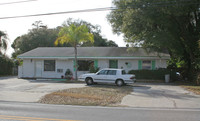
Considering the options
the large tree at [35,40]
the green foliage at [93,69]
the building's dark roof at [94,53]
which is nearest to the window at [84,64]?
the building's dark roof at [94,53]

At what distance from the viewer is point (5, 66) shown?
3155 centimetres

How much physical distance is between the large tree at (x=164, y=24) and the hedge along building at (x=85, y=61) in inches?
71.9

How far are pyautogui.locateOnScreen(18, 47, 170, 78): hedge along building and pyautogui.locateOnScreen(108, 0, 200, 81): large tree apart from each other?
6.00ft

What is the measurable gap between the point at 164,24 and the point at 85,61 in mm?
10046

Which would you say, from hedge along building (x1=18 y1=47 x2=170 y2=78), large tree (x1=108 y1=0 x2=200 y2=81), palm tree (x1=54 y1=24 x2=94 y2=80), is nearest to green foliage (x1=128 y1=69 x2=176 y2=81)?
hedge along building (x1=18 y1=47 x2=170 y2=78)

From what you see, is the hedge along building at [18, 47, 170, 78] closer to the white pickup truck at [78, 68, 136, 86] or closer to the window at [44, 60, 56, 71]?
the window at [44, 60, 56, 71]

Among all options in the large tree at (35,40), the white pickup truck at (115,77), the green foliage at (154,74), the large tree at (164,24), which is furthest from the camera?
the large tree at (35,40)

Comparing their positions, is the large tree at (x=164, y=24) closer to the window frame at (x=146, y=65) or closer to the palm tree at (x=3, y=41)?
the window frame at (x=146, y=65)

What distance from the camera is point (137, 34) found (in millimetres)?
21203

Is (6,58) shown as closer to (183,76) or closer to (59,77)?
(59,77)

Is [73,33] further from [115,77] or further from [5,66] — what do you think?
[5,66]

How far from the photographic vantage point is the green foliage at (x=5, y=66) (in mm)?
30866

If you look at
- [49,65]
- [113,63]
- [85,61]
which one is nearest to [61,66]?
[49,65]

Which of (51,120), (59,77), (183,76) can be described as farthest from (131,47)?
(51,120)
